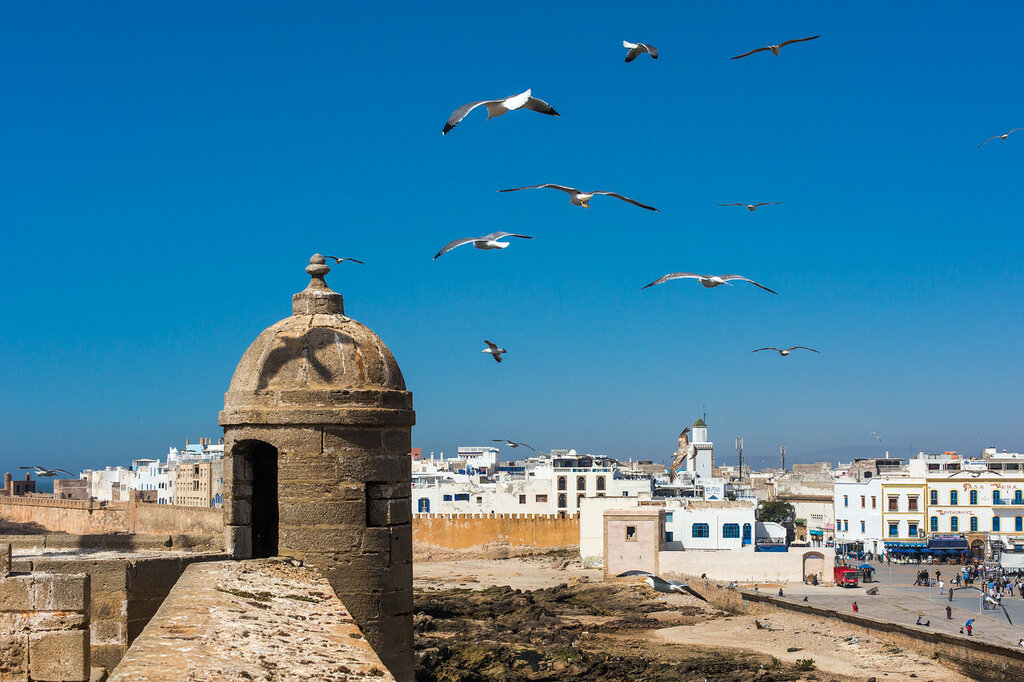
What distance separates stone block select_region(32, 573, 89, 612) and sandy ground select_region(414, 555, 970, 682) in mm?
23614

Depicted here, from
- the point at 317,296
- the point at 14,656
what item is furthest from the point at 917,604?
the point at 14,656

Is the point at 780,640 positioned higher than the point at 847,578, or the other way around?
the point at 847,578

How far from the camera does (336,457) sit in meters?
8.24

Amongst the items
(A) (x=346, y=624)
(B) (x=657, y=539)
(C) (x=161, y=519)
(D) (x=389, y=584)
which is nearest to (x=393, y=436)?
(D) (x=389, y=584)

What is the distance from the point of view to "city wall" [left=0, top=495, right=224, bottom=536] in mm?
53031

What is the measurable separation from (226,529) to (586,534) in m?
40.6

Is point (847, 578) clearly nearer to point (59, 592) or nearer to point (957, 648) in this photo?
point (957, 648)

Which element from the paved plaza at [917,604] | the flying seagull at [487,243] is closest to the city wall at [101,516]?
the paved plaza at [917,604]

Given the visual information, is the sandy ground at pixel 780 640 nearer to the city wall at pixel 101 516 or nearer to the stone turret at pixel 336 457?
the city wall at pixel 101 516

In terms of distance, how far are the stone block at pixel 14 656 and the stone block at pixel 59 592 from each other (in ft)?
0.71

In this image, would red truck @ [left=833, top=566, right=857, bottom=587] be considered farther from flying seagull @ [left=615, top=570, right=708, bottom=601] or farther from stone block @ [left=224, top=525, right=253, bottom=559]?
stone block @ [left=224, top=525, right=253, bottom=559]

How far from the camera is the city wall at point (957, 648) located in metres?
23.9

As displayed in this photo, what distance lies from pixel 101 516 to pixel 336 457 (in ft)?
204

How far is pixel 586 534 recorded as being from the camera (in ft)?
158
